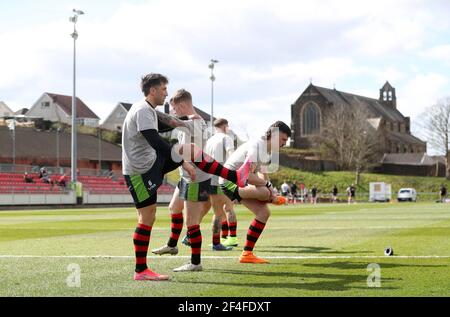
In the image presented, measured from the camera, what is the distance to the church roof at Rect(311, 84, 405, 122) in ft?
472

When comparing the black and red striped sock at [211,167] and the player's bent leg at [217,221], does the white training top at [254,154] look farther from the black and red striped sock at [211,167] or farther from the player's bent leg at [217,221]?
the player's bent leg at [217,221]

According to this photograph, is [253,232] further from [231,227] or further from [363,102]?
[363,102]

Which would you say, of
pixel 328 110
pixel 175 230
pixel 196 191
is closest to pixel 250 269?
pixel 196 191

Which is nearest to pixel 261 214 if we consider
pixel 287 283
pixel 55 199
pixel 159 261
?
pixel 159 261

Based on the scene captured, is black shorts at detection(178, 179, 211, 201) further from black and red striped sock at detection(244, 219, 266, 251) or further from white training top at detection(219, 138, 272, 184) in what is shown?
black and red striped sock at detection(244, 219, 266, 251)

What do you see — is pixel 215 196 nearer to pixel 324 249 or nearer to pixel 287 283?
pixel 324 249

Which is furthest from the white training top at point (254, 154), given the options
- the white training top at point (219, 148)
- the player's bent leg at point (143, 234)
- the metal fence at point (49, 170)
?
the metal fence at point (49, 170)

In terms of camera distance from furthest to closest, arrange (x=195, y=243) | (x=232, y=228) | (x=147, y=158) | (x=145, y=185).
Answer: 1. (x=232, y=228)
2. (x=195, y=243)
3. (x=147, y=158)
4. (x=145, y=185)

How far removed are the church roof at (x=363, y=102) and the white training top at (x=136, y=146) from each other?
441ft

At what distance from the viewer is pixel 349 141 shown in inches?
4823

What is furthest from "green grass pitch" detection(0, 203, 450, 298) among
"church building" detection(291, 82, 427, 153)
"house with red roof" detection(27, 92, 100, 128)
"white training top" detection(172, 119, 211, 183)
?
"church building" detection(291, 82, 427, 153)

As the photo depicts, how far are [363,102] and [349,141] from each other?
112 feet
